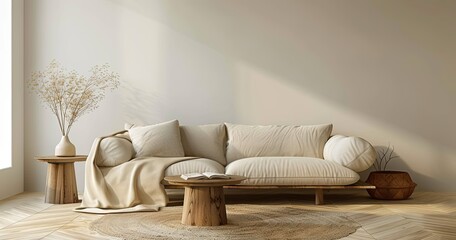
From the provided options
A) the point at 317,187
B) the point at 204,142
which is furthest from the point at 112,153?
the point at 317,187

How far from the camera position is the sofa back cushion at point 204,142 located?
6.54 meters

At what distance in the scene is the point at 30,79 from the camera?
276 inches

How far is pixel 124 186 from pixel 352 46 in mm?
3044

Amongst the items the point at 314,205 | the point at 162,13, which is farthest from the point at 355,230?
the point at 162,13

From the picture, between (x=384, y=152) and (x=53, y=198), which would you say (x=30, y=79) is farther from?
(x=384, y=152)

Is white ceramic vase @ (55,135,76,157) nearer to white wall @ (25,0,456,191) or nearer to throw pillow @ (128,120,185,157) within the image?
throw pillow @ (128,120,185,157)

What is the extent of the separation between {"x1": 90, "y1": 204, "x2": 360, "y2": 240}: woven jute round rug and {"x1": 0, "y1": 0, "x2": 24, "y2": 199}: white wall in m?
1.99

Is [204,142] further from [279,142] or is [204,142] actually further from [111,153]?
[111,153]

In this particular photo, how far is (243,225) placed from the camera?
472cm

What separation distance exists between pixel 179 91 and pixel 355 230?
312 cm

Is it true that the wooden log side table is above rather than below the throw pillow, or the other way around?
below

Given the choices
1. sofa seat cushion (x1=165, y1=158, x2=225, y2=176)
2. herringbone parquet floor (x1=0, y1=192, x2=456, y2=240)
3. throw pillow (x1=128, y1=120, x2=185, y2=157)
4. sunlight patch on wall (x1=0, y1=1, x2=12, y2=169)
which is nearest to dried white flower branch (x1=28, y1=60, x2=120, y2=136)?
sunlight patch on wall (x1=0, y1=1, x2=12, y2=169)

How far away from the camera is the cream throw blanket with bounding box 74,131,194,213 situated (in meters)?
5.64

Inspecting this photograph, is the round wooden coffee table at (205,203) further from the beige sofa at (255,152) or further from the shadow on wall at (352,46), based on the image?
the shadow on wall at (352,46)
